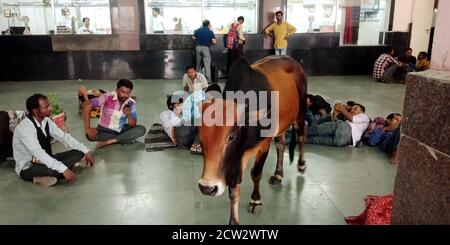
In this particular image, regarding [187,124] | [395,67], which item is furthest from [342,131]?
[395,67]

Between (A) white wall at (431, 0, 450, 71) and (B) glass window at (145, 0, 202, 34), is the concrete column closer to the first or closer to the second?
(B) glass window at (145, 0, 202, 34)

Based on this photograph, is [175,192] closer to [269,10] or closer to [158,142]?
[158,142]

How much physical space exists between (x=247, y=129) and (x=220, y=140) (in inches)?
12.8

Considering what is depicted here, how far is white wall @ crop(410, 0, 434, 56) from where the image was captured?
11.9m

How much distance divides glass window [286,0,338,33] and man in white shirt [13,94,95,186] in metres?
9.10

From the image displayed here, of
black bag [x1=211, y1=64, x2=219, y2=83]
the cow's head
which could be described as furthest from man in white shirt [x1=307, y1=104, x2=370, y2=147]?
black bag [x1=211, y1=64, x2=219, y2=83]

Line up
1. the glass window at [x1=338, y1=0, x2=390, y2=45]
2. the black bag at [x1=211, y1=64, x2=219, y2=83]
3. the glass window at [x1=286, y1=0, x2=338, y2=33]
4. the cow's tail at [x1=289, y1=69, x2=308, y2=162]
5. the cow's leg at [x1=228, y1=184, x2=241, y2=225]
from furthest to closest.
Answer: the glass window at [x1=338, y1=0, x2=390, y2=45] → the glass window at [x1=286, y1=0, x2=338, y2=33] → the black bag at [x1=211, y1=64, x2=219, y2=83] → the cow's tail at [x1=289, y1=69, x2=308, y2=162] → the cow's leg at [x1=228, y1=184, x2=241, y2=225]

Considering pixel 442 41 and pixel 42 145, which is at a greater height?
pixel 442 41

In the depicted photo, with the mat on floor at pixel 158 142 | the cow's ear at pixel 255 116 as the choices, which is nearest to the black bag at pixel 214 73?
the mat on floor at pixel 158 142

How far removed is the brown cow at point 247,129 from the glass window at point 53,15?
8.55 metres

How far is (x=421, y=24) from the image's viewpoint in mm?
11984

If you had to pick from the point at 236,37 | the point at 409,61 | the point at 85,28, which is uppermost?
the point at 85,28

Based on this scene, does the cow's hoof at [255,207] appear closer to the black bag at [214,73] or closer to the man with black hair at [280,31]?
the black bag at [214,73]

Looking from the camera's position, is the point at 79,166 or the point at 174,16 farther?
the point at 174,16
